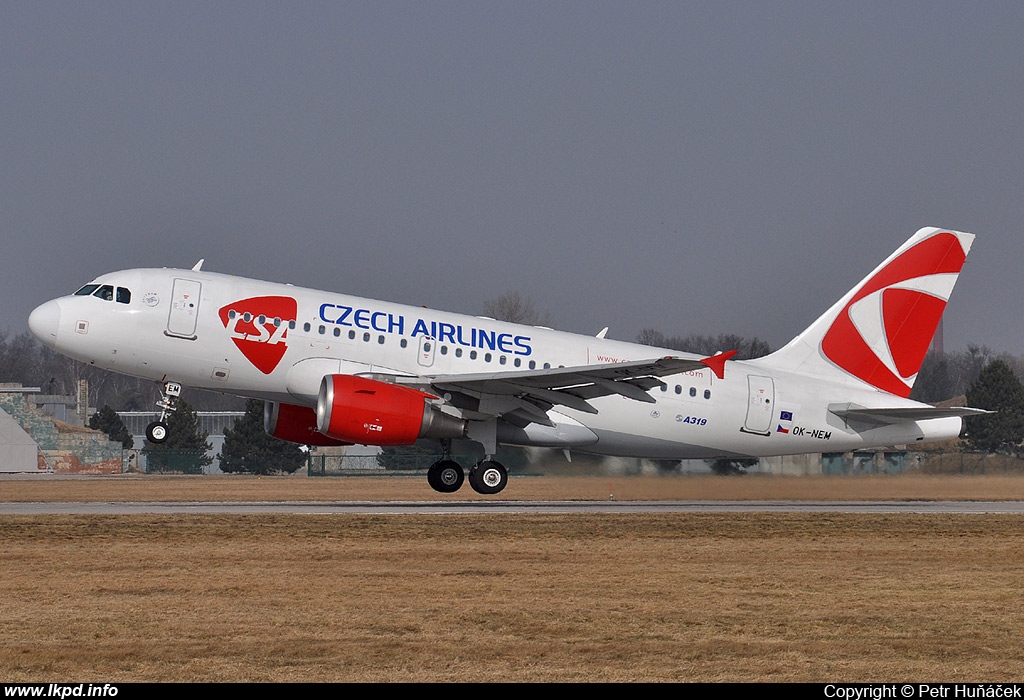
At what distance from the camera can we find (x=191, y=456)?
218ft

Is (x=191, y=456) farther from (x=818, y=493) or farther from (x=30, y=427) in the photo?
(x=818, y=493)

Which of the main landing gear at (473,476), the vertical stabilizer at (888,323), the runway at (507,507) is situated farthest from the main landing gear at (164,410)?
the vertical stabilizer at (888,323)

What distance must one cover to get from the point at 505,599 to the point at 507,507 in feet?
46.8

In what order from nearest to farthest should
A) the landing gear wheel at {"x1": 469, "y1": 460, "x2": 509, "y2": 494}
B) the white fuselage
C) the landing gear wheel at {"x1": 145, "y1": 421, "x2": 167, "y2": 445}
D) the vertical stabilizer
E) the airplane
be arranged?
1. the airplane
2. the white fuselage
3. the landing gear wheel at {"x1": 145, "y1": 421, "x2": 167, "y2": 445}
4. the landing gear wheel at {"x1": 469, "y1": 460, "x2": 509, "y2": 494}
5. the vertical stabilizer

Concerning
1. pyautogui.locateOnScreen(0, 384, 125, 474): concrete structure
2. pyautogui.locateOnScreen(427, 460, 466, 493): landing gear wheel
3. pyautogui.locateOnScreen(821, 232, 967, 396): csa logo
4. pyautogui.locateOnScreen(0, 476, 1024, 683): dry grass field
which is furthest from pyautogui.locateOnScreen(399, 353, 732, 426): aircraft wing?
pyautogui.locateOnScreen(0, 384, 125, 474): concrete structure

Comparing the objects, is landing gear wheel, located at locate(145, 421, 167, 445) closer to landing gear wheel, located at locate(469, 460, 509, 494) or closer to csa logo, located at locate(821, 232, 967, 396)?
landing gear wheel, located at locate(469, 460, 509, 494)

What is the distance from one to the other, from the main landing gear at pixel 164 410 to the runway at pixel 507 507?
1587 mm

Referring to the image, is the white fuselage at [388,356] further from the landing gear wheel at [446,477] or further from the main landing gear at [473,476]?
the landing gear wheel at [446,477]

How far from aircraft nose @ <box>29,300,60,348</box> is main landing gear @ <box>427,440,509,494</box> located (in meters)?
9.20

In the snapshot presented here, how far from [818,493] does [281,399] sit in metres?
14.0

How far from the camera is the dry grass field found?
990cm

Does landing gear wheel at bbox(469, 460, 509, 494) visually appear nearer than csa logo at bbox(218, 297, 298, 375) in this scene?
No

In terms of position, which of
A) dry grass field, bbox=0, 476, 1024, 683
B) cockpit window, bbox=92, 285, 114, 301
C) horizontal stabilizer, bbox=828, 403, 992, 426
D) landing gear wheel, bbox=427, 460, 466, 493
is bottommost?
dry grass field, bbox=0, 476, 1024, 683

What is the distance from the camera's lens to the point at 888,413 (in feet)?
102
